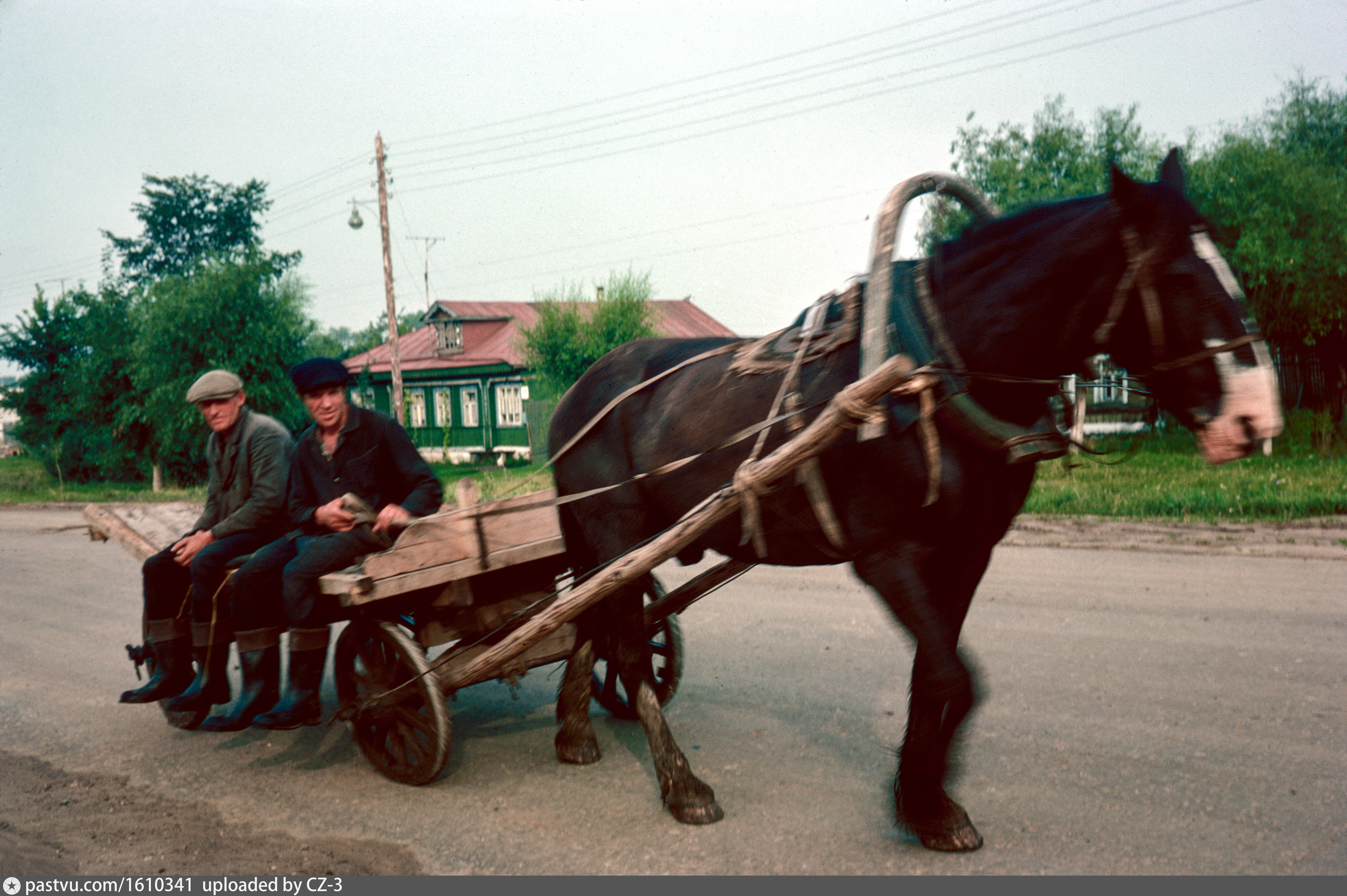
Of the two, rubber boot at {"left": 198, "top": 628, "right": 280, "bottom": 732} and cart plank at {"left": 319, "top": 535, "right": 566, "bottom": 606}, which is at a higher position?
cart plank at {"left": 319, "top": 535, "right": 566, "bottom": 606}

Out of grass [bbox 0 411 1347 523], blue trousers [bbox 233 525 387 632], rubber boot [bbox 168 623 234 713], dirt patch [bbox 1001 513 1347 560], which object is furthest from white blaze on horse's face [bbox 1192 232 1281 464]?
dirt patch [bbox 1001 513 1347 560]

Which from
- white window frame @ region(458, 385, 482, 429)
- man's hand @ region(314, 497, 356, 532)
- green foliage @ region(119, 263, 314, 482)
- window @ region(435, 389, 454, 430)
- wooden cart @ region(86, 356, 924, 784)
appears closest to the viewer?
wooden cart @ region(86, 356, 924, 784)

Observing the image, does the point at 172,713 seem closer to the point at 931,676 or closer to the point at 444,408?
the point at 931,676

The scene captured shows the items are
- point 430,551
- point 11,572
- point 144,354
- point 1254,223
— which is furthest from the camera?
point 144,354

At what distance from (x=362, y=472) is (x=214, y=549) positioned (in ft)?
2.54

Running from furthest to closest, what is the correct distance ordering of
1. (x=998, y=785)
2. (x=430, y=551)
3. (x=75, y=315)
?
(x=75, y=315) → (x=430, y=551) → (x=998, y=785)

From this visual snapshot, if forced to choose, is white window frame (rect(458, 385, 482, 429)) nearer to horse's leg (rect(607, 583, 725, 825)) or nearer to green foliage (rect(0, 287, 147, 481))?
green foliage (rect(0, 287, 147, 481))

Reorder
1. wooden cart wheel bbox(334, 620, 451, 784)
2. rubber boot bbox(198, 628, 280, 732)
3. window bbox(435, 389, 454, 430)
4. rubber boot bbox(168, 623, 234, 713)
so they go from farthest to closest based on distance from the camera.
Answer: window bbox(435, 389, 454, 430), rubber boot bbox(168, 623, 234, 713), rubber boot bbox(198, 628, 280, 732), wooden cart wheel bbox(334, 620, 451, 784)

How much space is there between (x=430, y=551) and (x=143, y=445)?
89.6 ft

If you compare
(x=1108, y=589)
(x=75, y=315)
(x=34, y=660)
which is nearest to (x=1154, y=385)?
(x=1108, y=589)

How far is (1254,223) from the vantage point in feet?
61.2

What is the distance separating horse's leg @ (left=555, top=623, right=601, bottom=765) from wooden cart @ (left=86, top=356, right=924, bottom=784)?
3.5 inches

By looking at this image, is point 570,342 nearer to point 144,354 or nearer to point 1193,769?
point 144,354

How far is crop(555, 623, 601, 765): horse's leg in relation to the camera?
4430mm
